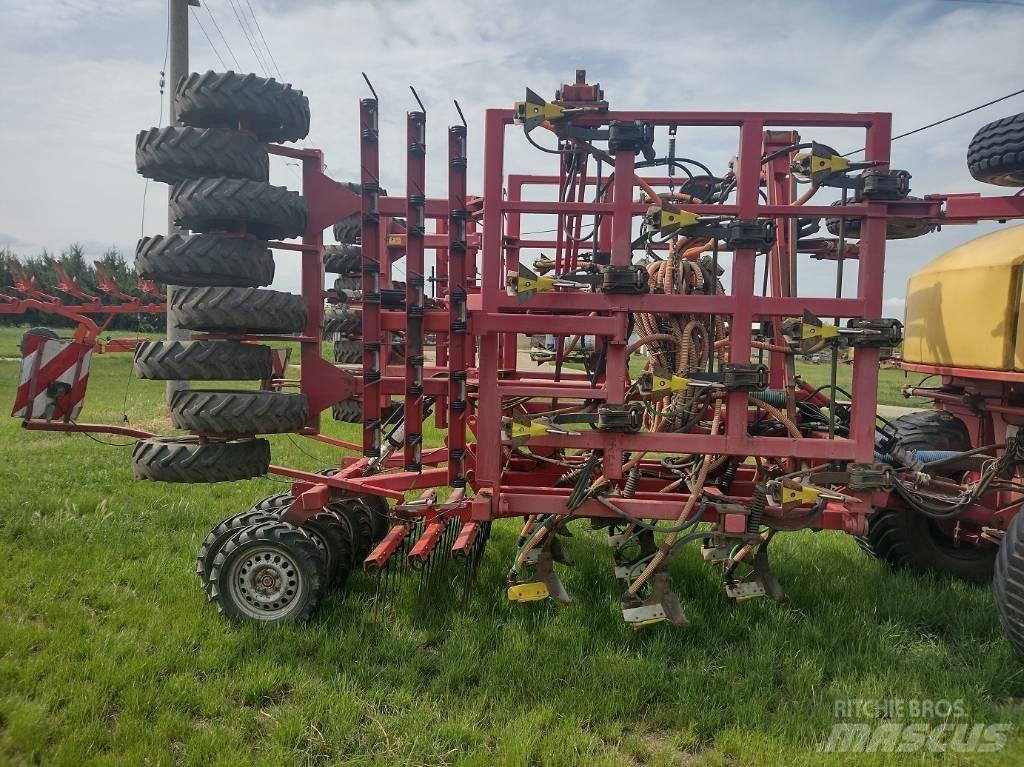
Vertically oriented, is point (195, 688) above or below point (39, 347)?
below

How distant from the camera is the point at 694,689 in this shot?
3312mm

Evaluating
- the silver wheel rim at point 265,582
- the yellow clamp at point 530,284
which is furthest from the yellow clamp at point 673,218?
the silver wheel rim at point 265,582

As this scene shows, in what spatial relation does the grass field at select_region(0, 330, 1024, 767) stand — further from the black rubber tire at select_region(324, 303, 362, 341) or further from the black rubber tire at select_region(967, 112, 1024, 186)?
the black rubber tire at select_region(967, 112, 1024, 186)

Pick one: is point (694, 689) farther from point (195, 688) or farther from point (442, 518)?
point (195, 688)

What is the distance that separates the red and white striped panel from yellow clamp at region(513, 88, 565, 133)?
295 centimetres

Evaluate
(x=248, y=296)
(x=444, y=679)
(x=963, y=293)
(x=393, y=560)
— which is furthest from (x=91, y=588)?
(x=963, y=293)

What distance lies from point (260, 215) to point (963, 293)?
4078mm

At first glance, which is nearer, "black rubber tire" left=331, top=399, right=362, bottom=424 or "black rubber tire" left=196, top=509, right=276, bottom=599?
"black rubber tire" left=196, top=509, right=276, bottom=599

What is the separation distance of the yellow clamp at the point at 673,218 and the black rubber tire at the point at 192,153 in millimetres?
2257

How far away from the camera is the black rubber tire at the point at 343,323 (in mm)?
6074

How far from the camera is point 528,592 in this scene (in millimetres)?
3787

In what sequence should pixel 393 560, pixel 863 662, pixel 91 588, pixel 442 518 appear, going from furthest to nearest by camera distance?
pixel 393 560
pixel 91 588
pixel 442 518
pixel 863 662

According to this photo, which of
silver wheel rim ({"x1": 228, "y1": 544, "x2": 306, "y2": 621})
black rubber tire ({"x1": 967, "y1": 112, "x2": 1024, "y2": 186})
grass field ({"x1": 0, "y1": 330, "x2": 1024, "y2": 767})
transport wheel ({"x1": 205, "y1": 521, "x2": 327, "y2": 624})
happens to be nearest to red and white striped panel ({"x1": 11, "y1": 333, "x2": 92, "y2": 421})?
grass field ({"x1": 0, "y1": 330, "x2": 1024, "y2": 767})

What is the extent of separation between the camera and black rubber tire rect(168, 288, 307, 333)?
12.2ft
